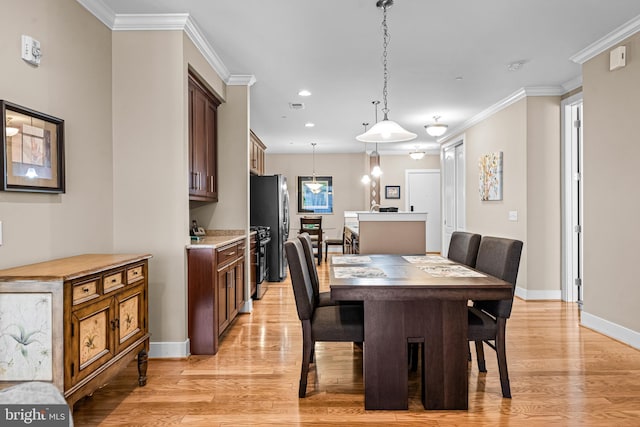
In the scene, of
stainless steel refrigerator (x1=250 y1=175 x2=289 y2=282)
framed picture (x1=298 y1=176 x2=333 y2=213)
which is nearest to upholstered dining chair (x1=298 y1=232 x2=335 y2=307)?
stainless steel refrigerator (x1=250 y1=175 x2=289 y2=282)

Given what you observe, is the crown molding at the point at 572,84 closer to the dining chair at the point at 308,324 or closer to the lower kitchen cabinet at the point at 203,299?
the dining chair at the point at 308,324

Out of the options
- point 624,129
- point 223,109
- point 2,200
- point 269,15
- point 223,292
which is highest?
point 269,15

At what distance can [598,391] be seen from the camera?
2590 millimetres

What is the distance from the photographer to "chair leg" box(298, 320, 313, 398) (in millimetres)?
2457

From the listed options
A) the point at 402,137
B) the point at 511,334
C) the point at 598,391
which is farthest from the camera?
the point at 511,334

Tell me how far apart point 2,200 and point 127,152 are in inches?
44.9

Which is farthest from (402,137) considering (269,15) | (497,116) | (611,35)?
(497,116)

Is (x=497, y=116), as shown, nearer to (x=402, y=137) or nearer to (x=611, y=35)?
(x=611, y=35)

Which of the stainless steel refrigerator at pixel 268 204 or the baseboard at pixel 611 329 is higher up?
the stainless steel refrigerator at pixel 268 204

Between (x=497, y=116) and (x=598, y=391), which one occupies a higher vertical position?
(x=497, y=116)

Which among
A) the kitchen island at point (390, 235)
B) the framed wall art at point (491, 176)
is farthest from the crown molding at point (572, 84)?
the kitchen island at point (390, 235)

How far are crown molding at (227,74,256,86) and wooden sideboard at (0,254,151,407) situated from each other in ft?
9.17

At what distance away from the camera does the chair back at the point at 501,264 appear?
2.47 metres

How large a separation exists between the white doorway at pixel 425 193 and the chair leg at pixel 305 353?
783 cm
